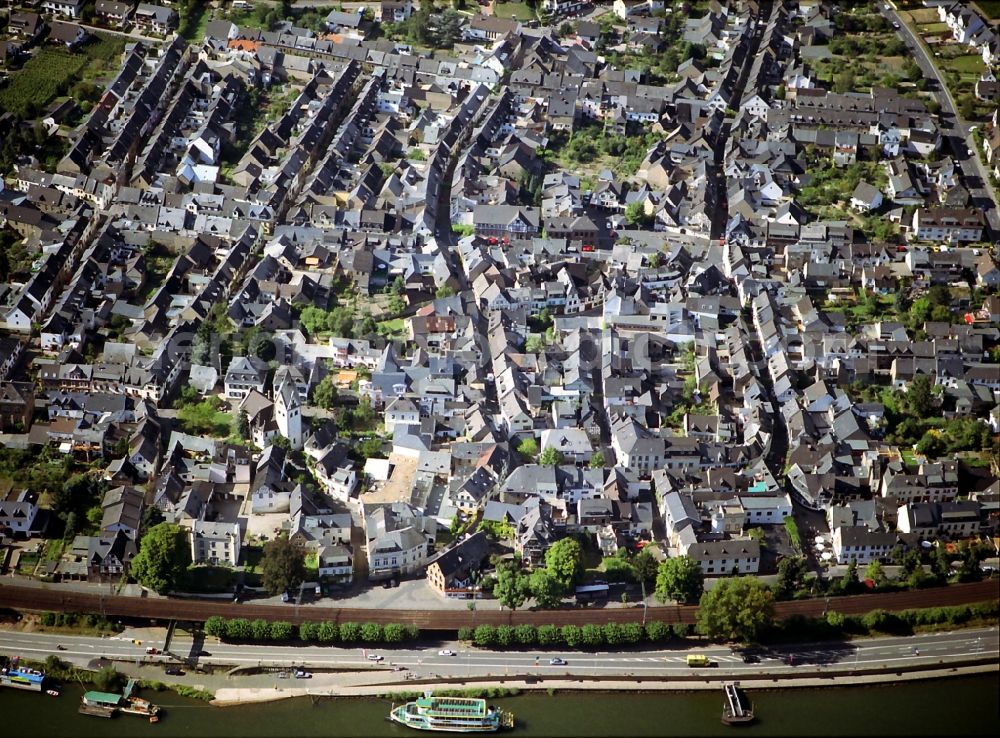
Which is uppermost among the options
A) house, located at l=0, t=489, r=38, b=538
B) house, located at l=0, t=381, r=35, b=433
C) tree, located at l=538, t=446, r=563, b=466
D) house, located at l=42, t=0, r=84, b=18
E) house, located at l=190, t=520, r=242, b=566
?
house, located at l=42, t=0, r=84, b=18

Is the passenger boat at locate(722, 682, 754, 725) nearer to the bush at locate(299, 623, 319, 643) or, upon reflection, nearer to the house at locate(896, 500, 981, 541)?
the house at locate(896, 500, 981, 541)

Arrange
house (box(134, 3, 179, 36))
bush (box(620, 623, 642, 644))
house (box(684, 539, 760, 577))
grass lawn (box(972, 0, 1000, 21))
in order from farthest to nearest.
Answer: grass lawn (box(972, 0, 1000, 21)) → house (box(134, 3, 179, 36)) → house (box(684, 539, 760, 577)) → bush (box(620, 623, 642, 644))

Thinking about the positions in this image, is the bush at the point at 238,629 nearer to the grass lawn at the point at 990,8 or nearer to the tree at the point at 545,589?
the tree at the point at 545,589

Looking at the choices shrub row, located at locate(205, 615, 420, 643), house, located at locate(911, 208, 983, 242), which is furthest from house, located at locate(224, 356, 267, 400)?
house, located at locate(911, 208, 983, 242)

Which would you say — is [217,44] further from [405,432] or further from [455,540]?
[455,540]

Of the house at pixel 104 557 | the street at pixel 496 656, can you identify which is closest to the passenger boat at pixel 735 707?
the street at pixel 496 656

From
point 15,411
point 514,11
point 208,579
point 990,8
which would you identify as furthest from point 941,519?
point 990,8
